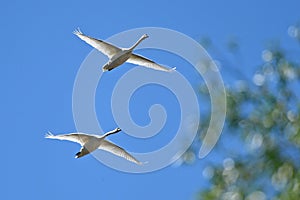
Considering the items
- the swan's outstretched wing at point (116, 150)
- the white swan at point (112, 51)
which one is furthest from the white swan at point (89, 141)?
the white swan at point (112, 51)

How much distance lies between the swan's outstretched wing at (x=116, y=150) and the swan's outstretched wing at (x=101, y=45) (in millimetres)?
595

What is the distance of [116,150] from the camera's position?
26.8 ft

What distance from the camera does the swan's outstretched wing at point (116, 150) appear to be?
26.6ft

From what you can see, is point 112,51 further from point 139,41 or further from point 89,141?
point 89,141

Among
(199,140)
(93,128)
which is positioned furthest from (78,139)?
(199,140)

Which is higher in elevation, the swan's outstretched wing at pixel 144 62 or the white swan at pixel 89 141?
the swan's outstretched wing at pixel 144 62

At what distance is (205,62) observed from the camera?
8.20 m

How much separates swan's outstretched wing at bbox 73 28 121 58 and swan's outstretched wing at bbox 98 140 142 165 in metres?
0.60

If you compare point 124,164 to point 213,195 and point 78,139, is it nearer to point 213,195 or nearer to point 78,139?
point 78,139

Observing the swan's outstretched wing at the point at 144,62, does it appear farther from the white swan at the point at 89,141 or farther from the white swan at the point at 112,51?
the white swan at the point at 89,141

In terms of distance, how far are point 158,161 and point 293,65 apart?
115 cm

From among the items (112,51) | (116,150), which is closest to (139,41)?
(112,51)

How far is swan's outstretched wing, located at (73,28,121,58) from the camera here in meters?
8.11

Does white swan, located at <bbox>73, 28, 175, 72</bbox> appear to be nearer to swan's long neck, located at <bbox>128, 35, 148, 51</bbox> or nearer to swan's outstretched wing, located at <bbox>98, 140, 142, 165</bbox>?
swan's long neck, located at <bbox>128, 35, 148, 51</bbox>
